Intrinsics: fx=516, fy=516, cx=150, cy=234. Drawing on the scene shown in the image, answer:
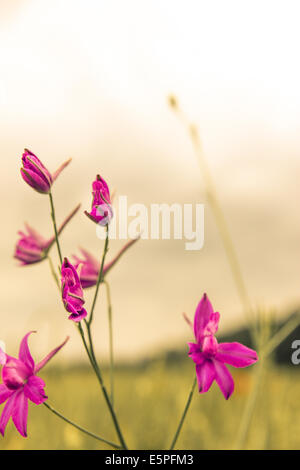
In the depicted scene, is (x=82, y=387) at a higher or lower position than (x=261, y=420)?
higher

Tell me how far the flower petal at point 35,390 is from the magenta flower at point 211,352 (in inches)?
7.8

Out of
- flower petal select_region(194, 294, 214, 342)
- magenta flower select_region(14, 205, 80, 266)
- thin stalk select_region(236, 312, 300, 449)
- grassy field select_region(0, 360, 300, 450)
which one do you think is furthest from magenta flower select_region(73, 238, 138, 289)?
grassy field select_region(0, 360, 300, 450)

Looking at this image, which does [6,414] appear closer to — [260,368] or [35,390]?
[35,390]

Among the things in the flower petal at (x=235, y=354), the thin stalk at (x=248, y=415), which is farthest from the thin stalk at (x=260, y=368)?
the flower petal at (x=235, y=354)

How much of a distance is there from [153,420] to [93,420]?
27 centimetres

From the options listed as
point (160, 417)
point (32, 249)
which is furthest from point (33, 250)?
point (160, 417)

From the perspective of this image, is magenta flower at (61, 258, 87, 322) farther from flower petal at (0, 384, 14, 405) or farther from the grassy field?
the grassy field

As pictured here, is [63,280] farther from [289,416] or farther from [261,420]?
[289,416]

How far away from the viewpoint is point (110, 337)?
0.77 m

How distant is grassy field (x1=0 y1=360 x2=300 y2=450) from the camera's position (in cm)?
183

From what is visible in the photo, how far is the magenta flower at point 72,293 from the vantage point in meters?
0.59

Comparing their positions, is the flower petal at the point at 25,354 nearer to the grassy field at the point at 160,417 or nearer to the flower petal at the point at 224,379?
the flower petal at the point at 224,379
